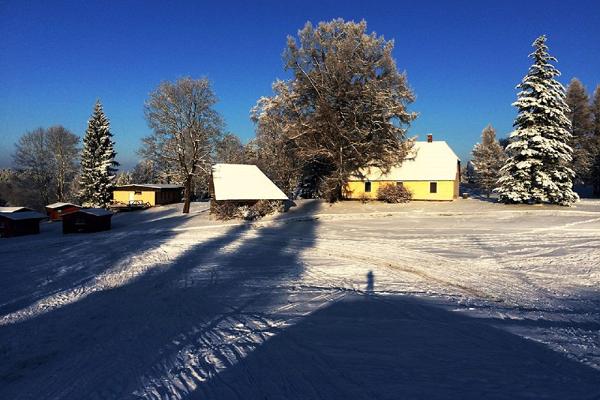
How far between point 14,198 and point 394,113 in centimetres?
5013

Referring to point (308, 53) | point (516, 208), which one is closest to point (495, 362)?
point (516, 208)

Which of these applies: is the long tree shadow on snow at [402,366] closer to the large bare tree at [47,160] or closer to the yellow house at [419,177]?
the yellow house at [419,177]

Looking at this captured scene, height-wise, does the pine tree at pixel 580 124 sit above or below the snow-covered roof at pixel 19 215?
above

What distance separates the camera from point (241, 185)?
94.0ft

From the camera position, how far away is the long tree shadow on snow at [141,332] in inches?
211

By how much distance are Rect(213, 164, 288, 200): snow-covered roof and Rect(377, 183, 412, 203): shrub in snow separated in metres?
10.3

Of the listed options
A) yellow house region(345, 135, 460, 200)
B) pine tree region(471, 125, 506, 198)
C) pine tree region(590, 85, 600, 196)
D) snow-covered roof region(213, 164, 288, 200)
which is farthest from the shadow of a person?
pine tree region(590, 85, 600, 196)

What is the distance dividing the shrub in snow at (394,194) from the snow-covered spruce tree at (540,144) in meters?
7.71

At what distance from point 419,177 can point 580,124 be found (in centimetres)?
2409

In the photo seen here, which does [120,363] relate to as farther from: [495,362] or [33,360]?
[495,362]

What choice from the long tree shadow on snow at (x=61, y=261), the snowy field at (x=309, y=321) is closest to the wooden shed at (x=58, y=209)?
the long tree shadow on snow at (x=61, y=261)

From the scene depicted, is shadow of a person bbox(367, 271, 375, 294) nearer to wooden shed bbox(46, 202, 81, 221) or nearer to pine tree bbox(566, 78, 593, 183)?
wooden shed bbox(46, 202, 81, 221)

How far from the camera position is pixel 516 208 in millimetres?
27547

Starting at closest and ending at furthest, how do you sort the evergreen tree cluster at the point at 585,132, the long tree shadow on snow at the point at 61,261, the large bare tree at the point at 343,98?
the long tree shadow on snow at the point at 61,261
the large bare tree at the point at 343,98
the evergreen tree cluster at the point at 585,132
